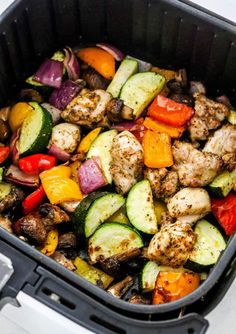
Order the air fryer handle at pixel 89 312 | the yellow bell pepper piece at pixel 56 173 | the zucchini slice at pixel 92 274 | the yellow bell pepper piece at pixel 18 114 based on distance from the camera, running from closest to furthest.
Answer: the air fryer handle at pixel 89 312, the zucchini slice at pixel 92 274, the yellow bell pepper piece at pixel 56 173, the yellow bell pepper piece at pixel 18 114

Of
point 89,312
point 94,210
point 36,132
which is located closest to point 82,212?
point 94,210

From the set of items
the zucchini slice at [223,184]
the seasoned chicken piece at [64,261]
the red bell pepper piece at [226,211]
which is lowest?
the seasoned chicken piece at [64,261]

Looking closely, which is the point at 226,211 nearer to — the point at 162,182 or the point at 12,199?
the point at 162,182

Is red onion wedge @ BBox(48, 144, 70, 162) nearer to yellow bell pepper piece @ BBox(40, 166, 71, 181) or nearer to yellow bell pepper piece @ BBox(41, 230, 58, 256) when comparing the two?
yellow bell pepper piece @ BBox(40, 166, 71, 181)

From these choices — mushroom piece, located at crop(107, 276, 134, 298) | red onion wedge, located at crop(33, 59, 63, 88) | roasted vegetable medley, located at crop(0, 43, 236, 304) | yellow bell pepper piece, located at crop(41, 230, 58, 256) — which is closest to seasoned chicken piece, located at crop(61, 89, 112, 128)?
roasted vegetable medley, located at crop(0, 43, 236, 304)

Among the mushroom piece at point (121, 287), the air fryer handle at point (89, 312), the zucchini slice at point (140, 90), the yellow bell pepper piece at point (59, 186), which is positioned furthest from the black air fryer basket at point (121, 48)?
the yellow bell pepper piece at point (59, 186)

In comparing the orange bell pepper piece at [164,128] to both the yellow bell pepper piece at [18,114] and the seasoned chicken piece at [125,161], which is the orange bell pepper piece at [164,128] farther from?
the yellow bell pepper piece at [18,114]
